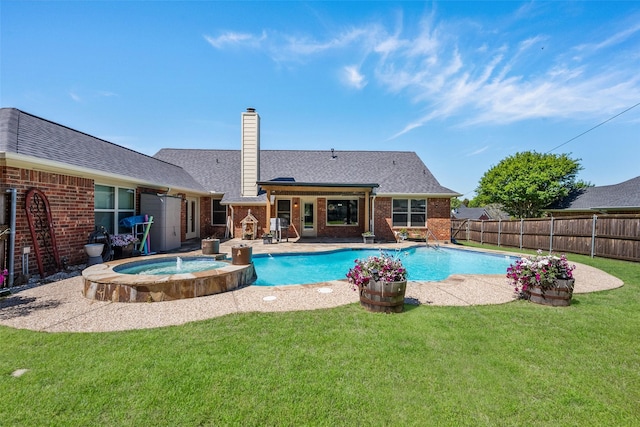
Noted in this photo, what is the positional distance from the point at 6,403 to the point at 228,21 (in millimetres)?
10240

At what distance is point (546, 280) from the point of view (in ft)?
16.5

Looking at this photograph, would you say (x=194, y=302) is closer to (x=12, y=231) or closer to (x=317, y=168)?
(x=12, y=231)

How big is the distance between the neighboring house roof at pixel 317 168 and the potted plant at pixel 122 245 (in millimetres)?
7652

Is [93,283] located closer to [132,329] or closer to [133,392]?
[132,329]

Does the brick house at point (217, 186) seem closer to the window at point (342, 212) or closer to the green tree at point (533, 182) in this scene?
the window at point (342, 212)

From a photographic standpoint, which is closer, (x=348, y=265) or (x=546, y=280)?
(x=546, y=280)

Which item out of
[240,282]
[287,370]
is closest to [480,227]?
[240,282]

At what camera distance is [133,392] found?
2459mm

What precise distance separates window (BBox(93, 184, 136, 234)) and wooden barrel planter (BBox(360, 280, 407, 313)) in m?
8.93

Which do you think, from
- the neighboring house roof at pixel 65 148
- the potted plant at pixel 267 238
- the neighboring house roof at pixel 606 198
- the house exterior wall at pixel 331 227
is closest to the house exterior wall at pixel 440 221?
the house exterior wall at pixel 331 227

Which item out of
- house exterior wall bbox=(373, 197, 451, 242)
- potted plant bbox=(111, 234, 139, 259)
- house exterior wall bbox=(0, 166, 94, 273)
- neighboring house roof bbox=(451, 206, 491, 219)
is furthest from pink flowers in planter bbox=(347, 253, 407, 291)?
neighboring house roof bbox=(451, 206, 491, 219)

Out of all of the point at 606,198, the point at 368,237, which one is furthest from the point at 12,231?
the point at 606,198

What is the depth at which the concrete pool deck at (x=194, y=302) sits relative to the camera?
4.13 meters

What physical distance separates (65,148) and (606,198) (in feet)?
101
